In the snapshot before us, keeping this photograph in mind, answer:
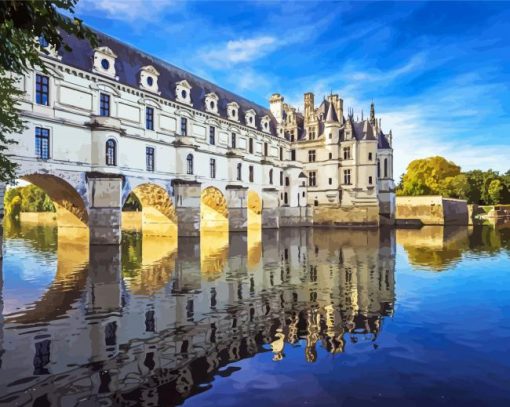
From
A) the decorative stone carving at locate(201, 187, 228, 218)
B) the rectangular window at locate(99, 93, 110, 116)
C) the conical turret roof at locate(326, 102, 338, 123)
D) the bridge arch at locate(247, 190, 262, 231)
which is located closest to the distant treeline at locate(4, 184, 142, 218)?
the bridge arch at locate(247, 190, 262, 231)

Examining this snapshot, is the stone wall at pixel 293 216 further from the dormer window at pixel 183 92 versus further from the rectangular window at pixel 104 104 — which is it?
the rectangular window at pixel 104 104

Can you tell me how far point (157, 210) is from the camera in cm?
3288

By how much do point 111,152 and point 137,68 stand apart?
8.87 metres

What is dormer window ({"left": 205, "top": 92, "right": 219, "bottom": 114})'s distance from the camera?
123 ft

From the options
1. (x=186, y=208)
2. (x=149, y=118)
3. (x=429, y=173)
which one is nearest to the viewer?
(x=149, y=118)

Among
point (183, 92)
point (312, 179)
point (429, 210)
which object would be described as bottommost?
point (429, 210)

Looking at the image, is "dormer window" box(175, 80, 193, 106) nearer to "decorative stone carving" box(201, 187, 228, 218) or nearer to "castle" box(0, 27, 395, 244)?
"castle" box(0, 27, 395, 244)

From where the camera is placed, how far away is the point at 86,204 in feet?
79.8

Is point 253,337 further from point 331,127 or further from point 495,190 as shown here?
point 495,190

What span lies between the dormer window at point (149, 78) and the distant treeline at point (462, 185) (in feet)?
183

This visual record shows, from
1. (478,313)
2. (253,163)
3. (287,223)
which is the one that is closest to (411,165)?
(287,223)

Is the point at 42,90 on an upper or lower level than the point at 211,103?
lower

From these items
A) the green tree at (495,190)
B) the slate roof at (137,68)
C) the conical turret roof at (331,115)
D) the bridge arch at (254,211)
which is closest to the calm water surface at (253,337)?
the slate roof at (137,68)

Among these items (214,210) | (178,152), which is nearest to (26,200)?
(214,210)
